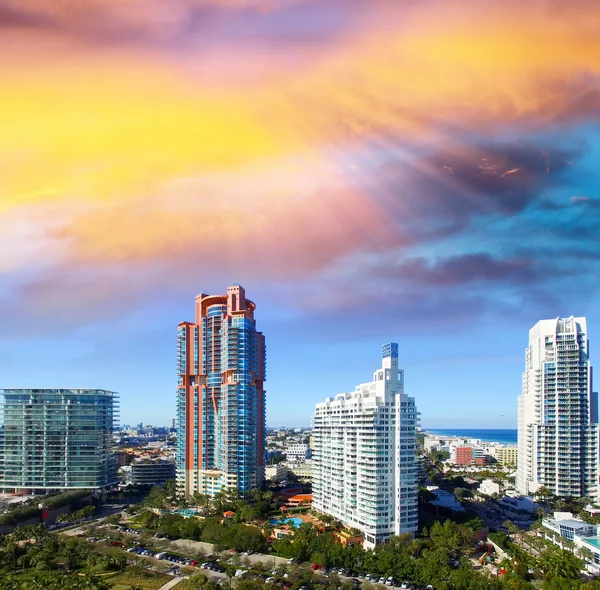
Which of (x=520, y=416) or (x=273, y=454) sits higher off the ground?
(x=520, y=416)

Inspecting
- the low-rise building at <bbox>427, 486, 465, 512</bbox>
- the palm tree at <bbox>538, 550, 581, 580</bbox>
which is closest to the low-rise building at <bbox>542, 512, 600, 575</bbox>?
the palm tree at <bbox>538, 550, 581, 580</bbox>

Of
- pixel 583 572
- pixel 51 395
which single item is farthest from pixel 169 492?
pixel 583 572

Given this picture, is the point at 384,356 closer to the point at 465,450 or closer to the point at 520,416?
the point at 520,416

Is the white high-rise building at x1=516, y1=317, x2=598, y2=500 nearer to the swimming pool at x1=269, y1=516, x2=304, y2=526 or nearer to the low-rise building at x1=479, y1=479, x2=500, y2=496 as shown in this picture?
the low-rise building at x1=479, y1=479, x2=500, y2=496

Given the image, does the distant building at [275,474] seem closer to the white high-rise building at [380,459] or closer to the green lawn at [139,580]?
the white high-rise building at [380,459]

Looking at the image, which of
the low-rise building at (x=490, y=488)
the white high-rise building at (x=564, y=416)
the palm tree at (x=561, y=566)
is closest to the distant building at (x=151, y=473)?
the low-rise building at (x=490, y=488)

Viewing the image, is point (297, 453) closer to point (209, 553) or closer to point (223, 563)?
point (209, 553)

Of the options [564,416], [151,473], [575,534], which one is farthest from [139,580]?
[564,416]
